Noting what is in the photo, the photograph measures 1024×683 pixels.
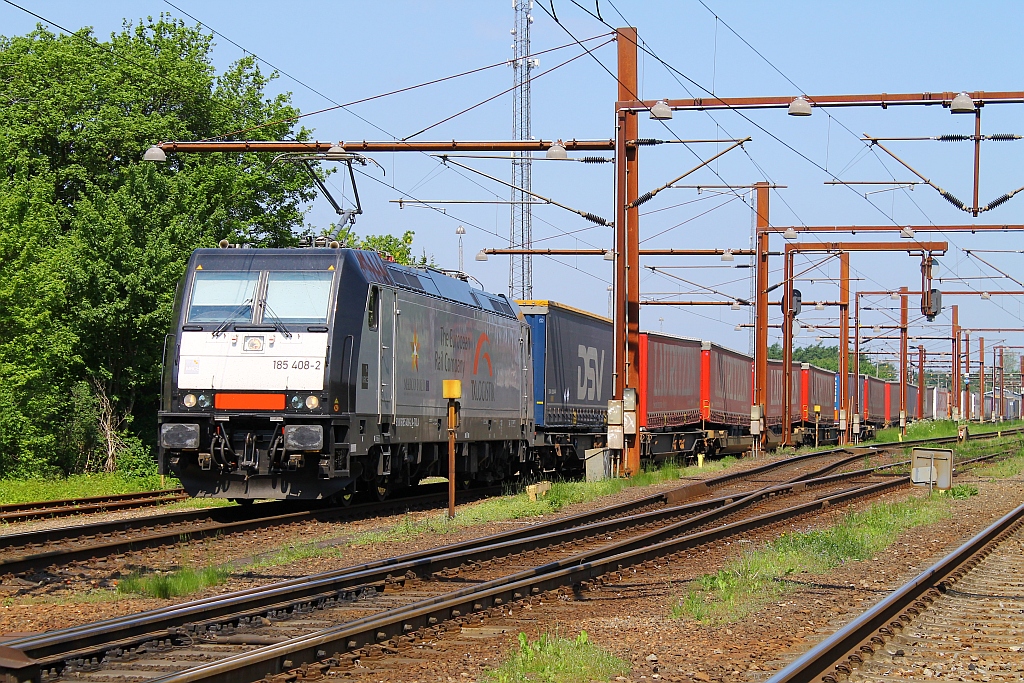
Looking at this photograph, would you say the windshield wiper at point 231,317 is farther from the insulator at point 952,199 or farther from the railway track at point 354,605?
the insulator at point 952,199

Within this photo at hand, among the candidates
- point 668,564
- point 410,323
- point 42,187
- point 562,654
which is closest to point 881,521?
point 668,564

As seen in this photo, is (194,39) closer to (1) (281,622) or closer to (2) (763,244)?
(2) (763,244)

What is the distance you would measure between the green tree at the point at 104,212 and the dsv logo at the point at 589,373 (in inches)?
400

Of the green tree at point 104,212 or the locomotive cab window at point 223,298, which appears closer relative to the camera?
the locomotive cab window at point 223,298

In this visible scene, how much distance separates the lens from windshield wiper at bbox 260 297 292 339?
54.3ft

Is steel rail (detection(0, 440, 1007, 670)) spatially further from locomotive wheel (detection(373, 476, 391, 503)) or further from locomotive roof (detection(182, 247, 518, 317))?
locomotive roof (detection(182, 247, 518, 317))

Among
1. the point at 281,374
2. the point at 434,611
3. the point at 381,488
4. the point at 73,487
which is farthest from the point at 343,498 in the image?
the point at 434,611

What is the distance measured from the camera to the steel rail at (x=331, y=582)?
806cm

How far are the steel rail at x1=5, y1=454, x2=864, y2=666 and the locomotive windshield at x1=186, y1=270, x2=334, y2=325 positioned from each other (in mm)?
4200

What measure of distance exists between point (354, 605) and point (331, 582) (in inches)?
21.9

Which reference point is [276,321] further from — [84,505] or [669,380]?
[669,380]

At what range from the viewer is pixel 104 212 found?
95.6 feet

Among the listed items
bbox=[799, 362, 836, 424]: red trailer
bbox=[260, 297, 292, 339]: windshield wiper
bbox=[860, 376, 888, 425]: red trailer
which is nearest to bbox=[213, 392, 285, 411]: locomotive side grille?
bbox=[260, 297, 292, 339]: windshield wiper

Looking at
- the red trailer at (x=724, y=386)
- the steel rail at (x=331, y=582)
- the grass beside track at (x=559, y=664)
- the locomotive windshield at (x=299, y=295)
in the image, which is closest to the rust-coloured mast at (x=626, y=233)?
the steel rail at (x=331, y=582)
